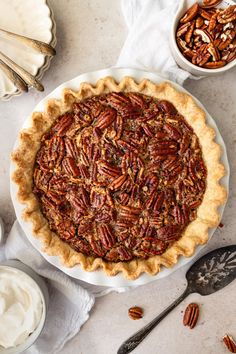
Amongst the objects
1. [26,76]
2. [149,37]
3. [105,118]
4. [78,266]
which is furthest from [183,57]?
[78,266]

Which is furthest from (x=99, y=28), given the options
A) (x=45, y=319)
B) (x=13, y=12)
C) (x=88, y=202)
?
(x=45, y=319)

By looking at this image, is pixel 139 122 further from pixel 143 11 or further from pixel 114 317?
pixel 114 317

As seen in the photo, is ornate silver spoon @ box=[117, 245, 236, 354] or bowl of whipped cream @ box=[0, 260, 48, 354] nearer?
bowl of whipped cream @ box=[0, 260, 48, 354]

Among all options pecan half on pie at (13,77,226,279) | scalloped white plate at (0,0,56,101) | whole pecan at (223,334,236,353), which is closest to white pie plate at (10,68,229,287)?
pecan half on pie at (13,77,226,279)

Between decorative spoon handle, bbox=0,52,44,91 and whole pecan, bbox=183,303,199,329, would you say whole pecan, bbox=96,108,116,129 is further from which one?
whole pecan, bbox=183,303,199,329

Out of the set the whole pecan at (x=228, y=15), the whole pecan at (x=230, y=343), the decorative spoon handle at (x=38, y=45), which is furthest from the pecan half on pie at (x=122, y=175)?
the whole pecan at (x=230, y=343)

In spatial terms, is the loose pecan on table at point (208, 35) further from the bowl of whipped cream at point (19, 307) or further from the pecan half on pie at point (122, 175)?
the bowl of whipped cream at point (19, 307)
